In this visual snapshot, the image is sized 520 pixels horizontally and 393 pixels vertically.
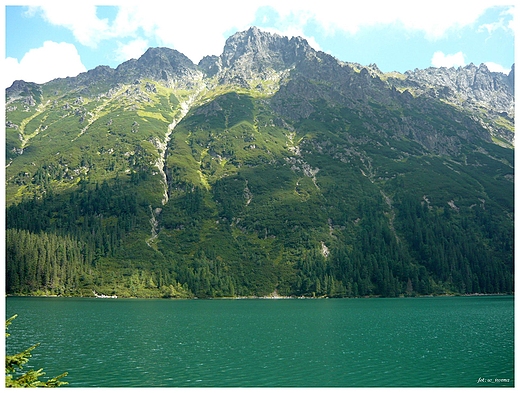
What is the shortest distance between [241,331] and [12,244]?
477ft

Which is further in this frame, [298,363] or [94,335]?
[94,335]

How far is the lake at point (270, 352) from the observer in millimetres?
44469

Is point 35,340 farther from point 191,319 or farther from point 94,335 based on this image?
point 191,319

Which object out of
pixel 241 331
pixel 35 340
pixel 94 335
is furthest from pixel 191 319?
pixel 35 340

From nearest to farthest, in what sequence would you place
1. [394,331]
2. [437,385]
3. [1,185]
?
[1,185]
[437,385]
[394,331]

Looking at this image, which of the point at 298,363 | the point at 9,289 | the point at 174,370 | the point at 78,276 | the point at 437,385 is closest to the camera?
the point at 437,385

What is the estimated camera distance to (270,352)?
58.4 metres

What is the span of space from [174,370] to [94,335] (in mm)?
31284

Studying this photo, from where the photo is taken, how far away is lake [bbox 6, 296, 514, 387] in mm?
44469

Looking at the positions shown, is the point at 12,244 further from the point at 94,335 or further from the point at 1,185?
the point at 1,185

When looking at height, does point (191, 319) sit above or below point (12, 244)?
below

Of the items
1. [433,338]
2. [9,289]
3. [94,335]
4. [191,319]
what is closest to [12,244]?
[9,289]

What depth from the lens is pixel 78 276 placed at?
191375 millimetres

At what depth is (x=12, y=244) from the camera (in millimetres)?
181750
